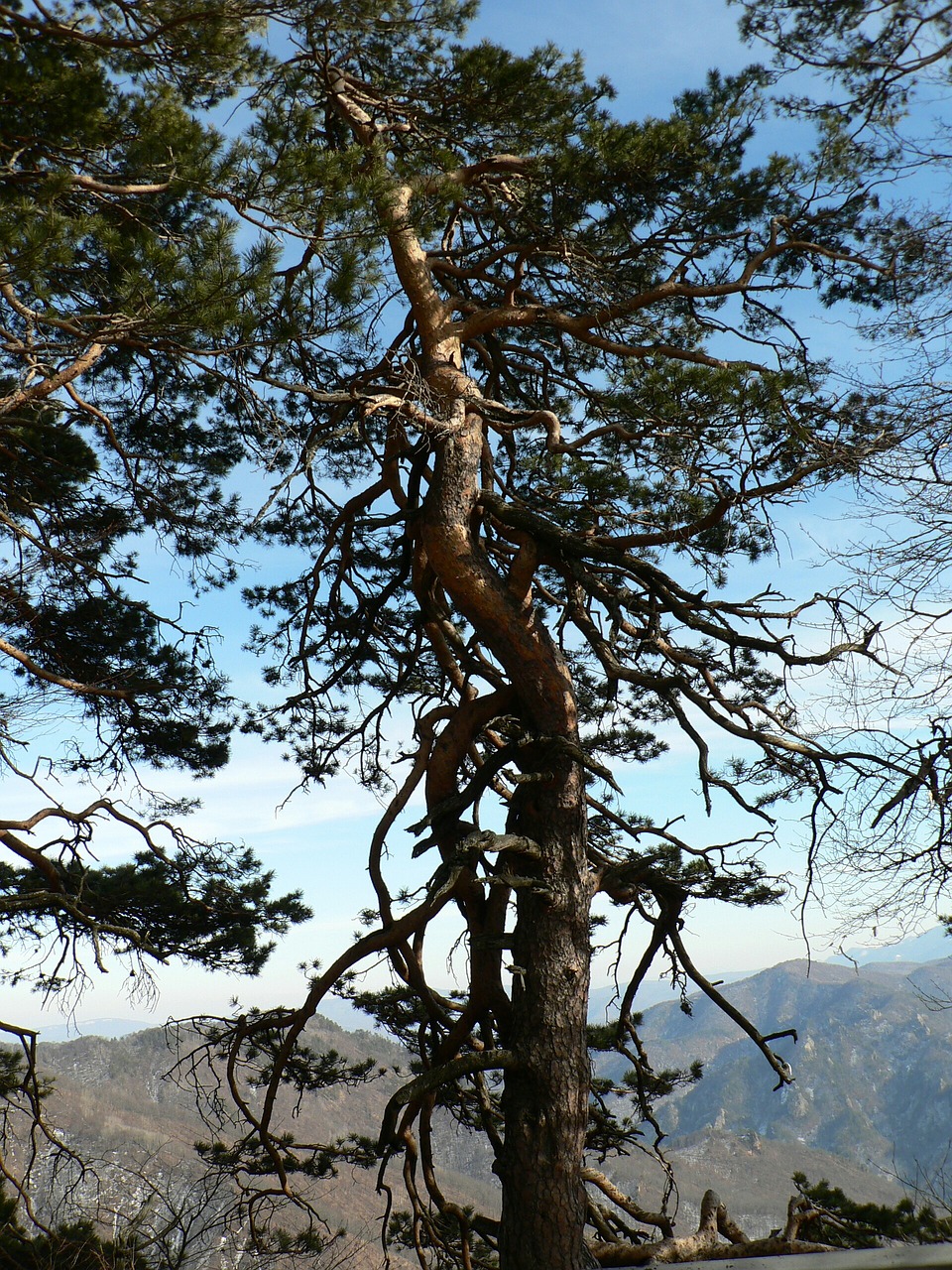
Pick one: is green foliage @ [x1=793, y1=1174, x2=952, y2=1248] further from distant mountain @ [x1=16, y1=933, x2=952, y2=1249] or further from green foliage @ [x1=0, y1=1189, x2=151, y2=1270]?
green foliage @ [x1=0, y1=1189, x2=151, y2=1270]

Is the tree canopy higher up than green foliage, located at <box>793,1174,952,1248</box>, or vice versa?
the tree canopy

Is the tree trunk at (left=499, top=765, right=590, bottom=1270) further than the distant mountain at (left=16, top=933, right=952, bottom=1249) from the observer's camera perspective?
No

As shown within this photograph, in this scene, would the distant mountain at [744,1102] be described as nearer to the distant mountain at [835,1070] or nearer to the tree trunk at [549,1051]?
the distant mountain at [835,1070]

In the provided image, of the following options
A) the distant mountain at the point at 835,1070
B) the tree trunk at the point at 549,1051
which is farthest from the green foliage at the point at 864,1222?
the distant mountain at the point at 835,1070

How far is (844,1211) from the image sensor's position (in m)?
5.09

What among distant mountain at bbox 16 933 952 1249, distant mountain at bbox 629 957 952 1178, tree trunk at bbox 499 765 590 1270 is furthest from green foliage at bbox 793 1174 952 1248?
distant mountain at bbox 629 957 952 1178

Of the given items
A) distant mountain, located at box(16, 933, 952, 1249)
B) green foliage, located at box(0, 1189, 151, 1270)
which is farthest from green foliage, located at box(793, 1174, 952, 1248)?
green foliage, located at box(0, 1189, 151, 1270)

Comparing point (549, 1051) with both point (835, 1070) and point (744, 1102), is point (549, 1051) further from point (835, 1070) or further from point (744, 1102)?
point (835, 1070)

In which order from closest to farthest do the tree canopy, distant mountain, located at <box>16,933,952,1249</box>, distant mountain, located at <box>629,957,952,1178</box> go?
the tree canopy → distant mountain, located at <box>16,933,952,1249</box> → distant mountain, located at <box>629,957,952,1178</box>

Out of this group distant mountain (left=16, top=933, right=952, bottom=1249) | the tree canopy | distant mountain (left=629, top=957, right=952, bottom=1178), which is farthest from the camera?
distant mountain (left=629, top=957, right=952, bottom=1178)

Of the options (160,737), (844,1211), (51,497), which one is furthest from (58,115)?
(844,1211)

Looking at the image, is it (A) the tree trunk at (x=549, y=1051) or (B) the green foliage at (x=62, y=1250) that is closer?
(A) the tree trunk at (x=549, y=1051)

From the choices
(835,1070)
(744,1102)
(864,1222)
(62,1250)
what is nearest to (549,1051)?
(864,1222)

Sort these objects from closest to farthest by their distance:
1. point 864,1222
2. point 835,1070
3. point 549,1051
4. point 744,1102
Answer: point 549,1051 → point 864,1222 → point 744,1102 → point 835,1070
